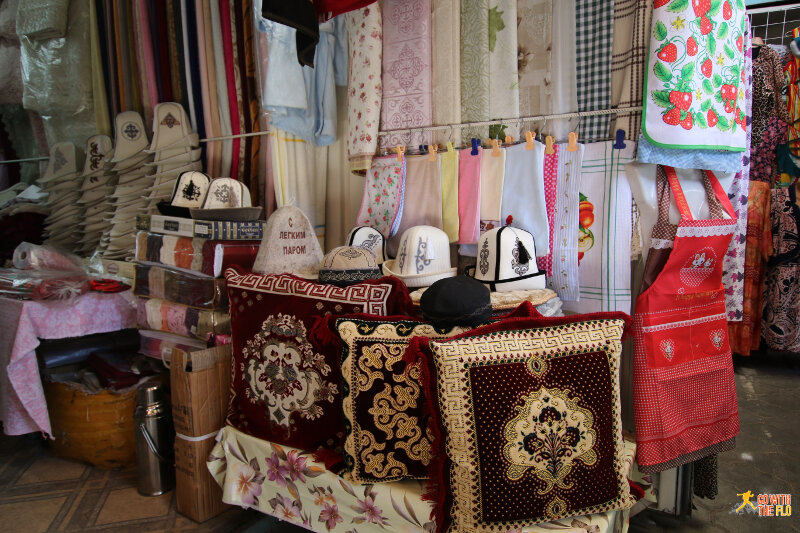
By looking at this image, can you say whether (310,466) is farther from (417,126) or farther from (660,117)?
(660,117)

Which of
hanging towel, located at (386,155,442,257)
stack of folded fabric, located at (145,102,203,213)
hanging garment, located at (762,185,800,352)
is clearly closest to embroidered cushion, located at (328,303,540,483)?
hanging towel, located at (386,155,442,257)

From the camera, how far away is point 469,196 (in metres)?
2.06

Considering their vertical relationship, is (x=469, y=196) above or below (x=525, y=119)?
below

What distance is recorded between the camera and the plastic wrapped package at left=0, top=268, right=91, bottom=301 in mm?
2145

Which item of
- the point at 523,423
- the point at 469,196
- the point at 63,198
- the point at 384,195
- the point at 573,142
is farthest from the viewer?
the point at 63,198

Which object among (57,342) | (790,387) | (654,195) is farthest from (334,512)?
(790,387)

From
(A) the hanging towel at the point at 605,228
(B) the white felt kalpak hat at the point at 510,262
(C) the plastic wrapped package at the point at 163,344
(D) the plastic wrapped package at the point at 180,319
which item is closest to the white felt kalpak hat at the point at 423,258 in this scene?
(B) the white felt kalpak hat at the point at 510,262

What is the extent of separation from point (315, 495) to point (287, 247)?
888mm

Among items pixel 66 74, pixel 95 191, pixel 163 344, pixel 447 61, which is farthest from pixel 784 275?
pixel 66 74

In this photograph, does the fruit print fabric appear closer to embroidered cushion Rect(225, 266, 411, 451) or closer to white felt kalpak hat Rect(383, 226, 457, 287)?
white felt kalpak hat Rect(383, 226, 457, 287)

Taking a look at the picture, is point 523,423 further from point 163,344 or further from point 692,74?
point 163,344

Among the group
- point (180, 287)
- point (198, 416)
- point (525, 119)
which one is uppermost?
point (525, 119)

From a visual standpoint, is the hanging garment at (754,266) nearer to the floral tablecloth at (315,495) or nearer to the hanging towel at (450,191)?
the hanging towel at (450,191)

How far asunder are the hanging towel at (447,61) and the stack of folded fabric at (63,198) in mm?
2385
